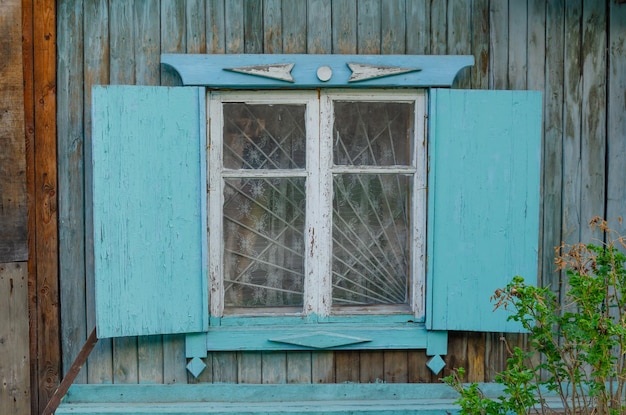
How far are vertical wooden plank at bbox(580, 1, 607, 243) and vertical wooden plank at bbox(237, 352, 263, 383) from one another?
178 centimetres

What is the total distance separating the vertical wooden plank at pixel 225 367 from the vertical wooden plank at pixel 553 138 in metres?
1.65

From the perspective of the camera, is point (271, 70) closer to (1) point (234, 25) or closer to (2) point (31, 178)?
(1) point (234, 25)

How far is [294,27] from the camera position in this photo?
3.62m

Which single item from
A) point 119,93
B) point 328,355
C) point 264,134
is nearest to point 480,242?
point 328,355

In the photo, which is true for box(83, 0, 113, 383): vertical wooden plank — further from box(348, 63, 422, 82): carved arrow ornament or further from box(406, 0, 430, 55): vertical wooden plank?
box(406, 0, 430, 55): vertical wooden plank

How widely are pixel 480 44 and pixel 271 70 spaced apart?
3.51 ft

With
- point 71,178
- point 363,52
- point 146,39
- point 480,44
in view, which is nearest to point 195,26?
point 146,39

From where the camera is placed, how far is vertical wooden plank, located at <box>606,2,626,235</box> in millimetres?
3729

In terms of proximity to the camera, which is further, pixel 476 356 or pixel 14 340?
pixel 476 356

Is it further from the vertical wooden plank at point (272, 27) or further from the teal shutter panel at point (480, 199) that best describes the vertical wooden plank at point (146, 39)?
the teal shutter panel at point (480, 199)

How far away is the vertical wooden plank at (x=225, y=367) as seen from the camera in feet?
12.1

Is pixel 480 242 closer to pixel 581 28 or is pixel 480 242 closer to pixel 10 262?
pixel 581 28

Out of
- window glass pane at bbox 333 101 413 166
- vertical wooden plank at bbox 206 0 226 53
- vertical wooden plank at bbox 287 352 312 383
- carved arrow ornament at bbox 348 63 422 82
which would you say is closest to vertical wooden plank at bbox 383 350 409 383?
vertical wooden plank at bbox 287 352 312 383

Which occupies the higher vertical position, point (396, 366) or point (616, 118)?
point (616, 118)
